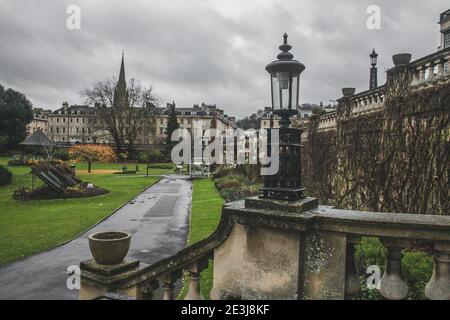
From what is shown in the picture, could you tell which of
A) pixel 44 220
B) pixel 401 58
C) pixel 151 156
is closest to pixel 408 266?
pixel 401 58

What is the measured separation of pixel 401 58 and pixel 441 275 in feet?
22.9

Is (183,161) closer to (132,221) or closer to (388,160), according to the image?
(132,221)

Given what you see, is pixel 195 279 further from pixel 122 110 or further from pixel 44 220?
pixel 122 110

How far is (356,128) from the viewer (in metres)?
10.7

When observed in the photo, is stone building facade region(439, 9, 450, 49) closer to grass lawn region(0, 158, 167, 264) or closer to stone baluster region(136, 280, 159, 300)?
grass lawn region(0, 158, 167, 264)

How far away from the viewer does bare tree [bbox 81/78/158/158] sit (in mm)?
60750

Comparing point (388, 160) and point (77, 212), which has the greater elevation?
point (388, 160)

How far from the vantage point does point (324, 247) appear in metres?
3.29

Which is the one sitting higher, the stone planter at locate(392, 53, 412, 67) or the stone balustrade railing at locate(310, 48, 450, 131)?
the stone planter at locate(392, 53, 412, 67)

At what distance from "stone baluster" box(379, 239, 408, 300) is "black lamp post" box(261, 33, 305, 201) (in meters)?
1.08

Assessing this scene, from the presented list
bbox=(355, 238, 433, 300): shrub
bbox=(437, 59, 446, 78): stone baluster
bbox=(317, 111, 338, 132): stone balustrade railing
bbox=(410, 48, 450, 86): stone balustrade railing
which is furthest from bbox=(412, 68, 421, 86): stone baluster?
bbox=(317, 111, 338, 132): stone balustrade railing
